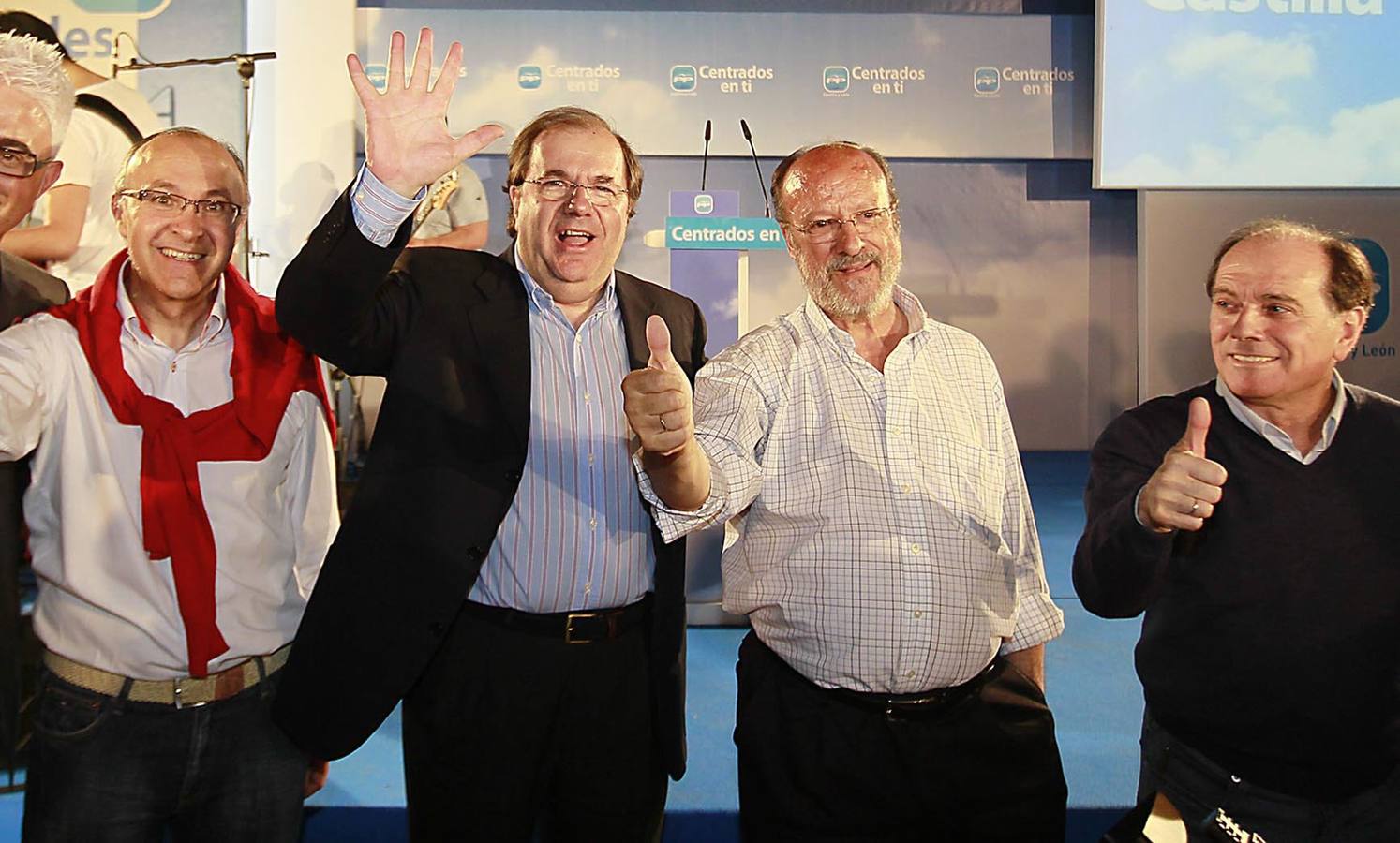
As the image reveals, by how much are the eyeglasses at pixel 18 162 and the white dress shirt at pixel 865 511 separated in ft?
4.02

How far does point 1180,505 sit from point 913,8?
4271 millimetres

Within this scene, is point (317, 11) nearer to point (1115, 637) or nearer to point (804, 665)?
point (804, 665)

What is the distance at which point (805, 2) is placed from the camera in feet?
16.5

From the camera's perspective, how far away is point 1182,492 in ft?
4.84

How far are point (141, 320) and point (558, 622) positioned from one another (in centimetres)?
89

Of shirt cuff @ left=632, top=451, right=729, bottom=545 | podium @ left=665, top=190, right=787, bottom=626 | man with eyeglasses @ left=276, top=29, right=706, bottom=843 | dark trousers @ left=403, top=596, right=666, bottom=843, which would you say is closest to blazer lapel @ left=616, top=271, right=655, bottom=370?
man with eyeglasses @ left=276, top=29, right=706, bottom=843

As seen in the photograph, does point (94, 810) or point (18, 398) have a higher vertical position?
point (18, 398)

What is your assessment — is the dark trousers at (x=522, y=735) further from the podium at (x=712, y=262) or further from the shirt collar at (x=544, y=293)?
the podium at (x=712, y=262)

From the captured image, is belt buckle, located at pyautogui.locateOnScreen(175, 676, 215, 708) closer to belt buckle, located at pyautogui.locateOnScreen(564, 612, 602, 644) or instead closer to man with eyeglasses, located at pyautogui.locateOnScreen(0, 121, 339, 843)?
man with eyeglasses, located at pyautogui.locateOnScreen(0, 121, 339, 843)

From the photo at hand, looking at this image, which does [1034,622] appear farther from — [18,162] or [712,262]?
[712,262]

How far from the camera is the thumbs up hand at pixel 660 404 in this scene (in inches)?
59.7

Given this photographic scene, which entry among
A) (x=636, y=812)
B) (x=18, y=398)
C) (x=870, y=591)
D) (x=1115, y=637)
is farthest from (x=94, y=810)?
(x=1115, y=637)

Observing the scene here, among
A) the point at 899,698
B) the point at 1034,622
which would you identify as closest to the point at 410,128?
the point at 899,698

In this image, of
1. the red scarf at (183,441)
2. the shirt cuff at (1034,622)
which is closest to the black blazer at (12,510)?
the red scarf at (183,441)
